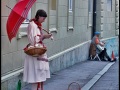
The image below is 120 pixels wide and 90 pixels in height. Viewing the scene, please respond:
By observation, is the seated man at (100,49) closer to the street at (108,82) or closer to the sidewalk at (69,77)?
the sidewalk at (69,77)

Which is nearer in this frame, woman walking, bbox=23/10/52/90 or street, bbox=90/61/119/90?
woman walking, bbox=23/10/52/90

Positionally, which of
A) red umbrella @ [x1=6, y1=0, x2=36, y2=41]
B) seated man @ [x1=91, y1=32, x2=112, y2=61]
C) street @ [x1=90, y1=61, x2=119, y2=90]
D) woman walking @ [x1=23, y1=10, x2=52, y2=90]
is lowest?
street @ [x1=90, y1=61, x2=119, y2=90]

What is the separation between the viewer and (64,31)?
15172mm

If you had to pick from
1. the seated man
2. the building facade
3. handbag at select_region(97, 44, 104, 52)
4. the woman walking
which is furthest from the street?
handbag at select_region(97, 44, 104, 52)

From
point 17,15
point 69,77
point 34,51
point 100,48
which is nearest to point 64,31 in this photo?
point 69,77

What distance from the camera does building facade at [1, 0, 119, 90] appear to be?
9.38 meters

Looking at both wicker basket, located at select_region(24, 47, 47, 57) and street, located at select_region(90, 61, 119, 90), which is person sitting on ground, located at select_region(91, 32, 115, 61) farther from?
wicker basket, located at select_region(24, 47, 47, 57)

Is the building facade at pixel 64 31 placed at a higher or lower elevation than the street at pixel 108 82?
higher

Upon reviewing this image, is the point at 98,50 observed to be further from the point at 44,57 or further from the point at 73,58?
the point at 44,57

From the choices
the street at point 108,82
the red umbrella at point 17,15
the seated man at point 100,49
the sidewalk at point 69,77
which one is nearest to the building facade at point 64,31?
the sidewalk at point 69,77

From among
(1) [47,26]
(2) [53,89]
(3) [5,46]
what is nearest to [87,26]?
(1) [47,26]

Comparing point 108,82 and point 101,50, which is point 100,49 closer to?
point 101,50

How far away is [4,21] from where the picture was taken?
9.06m

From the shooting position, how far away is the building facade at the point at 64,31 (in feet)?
30.8
